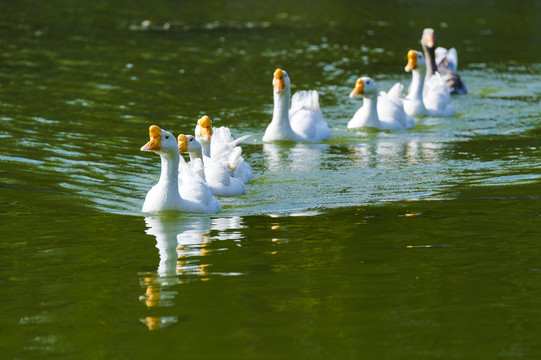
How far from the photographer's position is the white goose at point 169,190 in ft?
34.4

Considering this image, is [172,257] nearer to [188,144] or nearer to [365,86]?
[188,144]

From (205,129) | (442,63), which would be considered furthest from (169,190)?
(442,63)

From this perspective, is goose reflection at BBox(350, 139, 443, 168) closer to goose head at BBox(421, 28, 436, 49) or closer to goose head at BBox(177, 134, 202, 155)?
goose head at BBox(177, 134, 202, 155)

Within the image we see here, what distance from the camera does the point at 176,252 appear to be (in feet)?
29.3

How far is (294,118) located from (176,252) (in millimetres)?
7829

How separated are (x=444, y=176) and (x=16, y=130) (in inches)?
278

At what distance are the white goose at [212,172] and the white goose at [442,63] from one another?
9929 millimetres

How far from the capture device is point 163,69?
22344 mm

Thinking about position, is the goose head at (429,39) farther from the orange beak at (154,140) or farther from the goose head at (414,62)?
the orange beak at (154,140)

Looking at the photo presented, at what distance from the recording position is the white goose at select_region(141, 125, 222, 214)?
10.5m

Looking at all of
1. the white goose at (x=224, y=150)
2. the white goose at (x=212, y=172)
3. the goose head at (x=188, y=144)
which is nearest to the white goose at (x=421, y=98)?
the white goose at (x=224, y=150)

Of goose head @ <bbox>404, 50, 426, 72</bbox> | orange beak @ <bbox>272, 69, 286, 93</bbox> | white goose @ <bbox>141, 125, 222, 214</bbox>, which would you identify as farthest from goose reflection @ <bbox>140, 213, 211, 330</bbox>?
goose head @ <bbox>404, 50, 426, 72</bbox>

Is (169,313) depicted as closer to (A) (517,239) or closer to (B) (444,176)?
(A) (517,239)

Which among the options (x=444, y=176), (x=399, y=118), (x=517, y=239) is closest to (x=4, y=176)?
(x=444, y=176)
